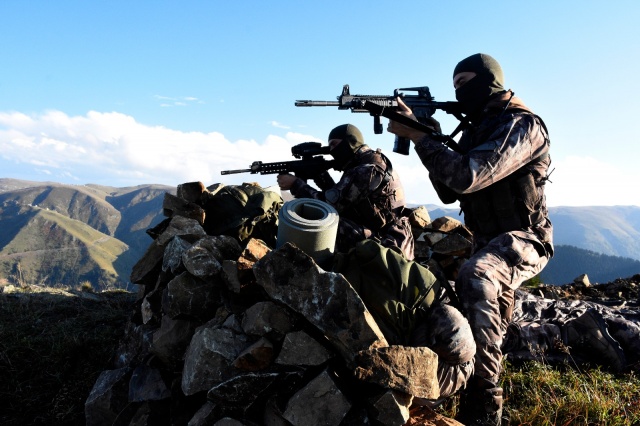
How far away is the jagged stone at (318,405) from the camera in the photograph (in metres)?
3.05

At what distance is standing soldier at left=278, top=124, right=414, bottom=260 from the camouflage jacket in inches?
77.7

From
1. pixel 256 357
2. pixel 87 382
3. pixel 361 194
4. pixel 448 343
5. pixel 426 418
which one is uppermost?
pixel 361 194

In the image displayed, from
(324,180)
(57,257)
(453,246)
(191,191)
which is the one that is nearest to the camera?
(191,191)

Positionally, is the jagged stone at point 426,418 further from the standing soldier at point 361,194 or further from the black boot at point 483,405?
the standing soldier at point 361,194

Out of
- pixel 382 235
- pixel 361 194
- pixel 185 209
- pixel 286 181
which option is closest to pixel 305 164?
pixel 286 181

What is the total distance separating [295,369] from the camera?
3.37 metres

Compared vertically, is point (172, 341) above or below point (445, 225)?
below

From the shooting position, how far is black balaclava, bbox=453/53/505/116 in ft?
15.7

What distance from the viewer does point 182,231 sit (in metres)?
5.43

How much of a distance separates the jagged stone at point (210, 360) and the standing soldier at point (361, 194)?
10.3 ft

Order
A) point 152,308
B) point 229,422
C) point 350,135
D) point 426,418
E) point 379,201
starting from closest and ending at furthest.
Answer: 1. point 229,422
2. point 426,418
3. point 152,308
4. point 379,201
5. point 350,135

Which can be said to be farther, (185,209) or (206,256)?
(185,209)

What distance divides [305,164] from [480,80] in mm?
3662

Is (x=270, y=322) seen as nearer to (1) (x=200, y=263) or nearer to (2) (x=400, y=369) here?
(2) (x=400, y=369)
